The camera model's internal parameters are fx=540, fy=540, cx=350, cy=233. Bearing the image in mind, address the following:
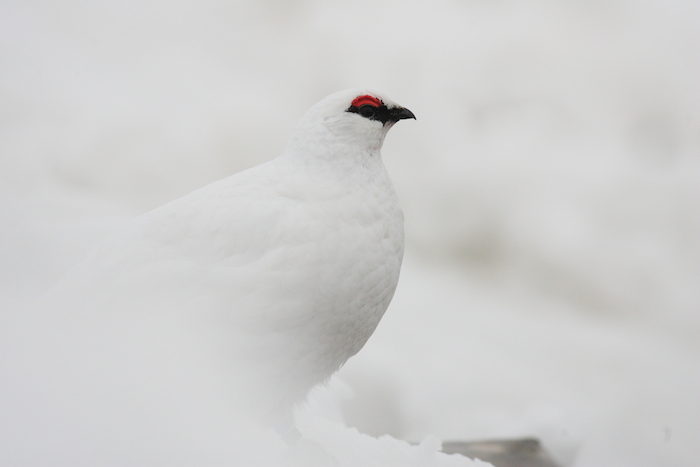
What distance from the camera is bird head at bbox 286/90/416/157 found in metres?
1.19

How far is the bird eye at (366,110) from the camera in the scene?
1197 mm

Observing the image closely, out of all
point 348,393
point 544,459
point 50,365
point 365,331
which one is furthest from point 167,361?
point 544,459

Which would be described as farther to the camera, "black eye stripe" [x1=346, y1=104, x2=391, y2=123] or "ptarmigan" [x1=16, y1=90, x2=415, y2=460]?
"black eye stripe" [x1=346, y1=104, x2=391, y2=123]

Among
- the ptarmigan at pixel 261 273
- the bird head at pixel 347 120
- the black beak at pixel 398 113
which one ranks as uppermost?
the black beak at pixel 398 113

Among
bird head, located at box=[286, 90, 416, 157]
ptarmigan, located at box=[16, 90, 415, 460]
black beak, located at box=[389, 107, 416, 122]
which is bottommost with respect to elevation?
ptarmigan, located at box=[16, 90, 415, 460]

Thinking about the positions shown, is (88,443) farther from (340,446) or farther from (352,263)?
(340,446)

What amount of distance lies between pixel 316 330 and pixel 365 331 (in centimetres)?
15

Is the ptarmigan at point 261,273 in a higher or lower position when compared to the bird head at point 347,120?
lower

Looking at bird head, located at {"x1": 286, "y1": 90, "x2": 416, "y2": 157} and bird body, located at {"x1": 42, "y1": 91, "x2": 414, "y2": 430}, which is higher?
bird head, located at {"x1": 286, "y1": 90, "x2": 416, "y2": 157}

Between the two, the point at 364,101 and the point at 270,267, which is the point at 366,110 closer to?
the point at 364,101

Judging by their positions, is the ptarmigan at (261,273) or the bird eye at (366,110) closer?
the ptarmigan at (261,273)

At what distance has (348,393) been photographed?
80.8 inches

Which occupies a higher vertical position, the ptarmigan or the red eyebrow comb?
the red eyebrow comb

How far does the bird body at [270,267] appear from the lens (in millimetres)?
1033
